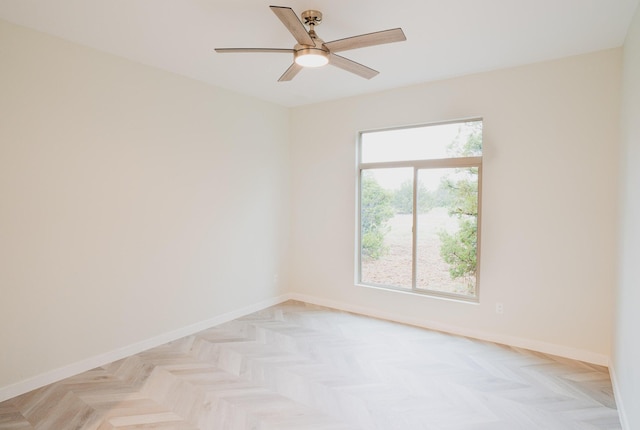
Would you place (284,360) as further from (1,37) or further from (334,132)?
(1,37)

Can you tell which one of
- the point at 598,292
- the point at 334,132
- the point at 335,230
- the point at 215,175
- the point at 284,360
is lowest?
the point at 284,360

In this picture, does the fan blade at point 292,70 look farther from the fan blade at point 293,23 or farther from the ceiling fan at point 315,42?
the fan blade at point 293,23

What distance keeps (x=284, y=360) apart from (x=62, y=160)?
2534mm

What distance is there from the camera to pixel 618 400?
254 cm

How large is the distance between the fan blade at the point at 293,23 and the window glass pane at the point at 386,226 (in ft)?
7.78

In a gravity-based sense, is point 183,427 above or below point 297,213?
below

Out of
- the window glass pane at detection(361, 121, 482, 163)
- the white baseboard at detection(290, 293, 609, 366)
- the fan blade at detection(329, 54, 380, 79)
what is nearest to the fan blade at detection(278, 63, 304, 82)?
the fan blade at detection(329, 54, 380, 79)

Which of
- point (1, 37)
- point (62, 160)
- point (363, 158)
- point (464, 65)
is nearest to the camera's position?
point (1, 37)

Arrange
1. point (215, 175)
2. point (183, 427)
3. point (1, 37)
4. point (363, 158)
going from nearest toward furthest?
point (183, 427)
point (1, 37)
point (215, 175)
point (363, 158)

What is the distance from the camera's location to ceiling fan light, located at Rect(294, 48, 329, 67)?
2.38 meters

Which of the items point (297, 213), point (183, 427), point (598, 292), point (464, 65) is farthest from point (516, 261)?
point (183, 427)

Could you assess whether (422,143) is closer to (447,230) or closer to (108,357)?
(447,230)

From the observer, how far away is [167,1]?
2379 millimetres

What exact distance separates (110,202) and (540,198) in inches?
Answer: 157
